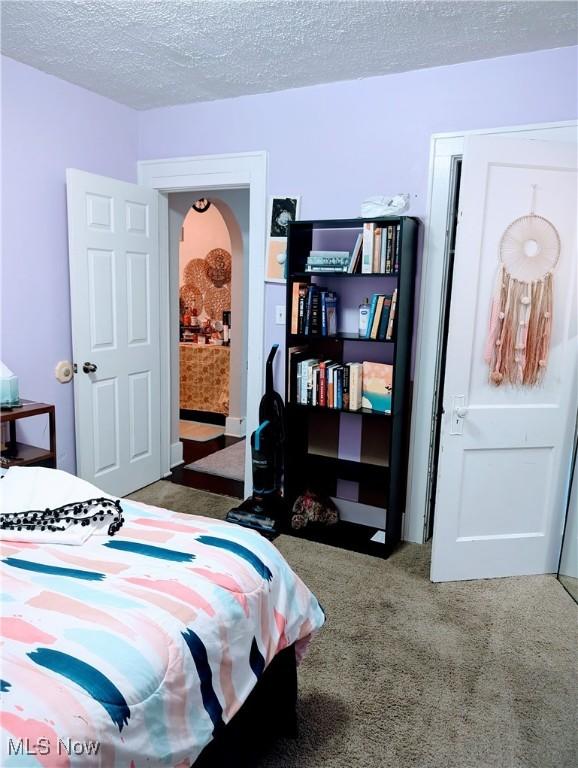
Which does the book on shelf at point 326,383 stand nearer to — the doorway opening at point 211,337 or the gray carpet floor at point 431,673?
the gray carpet floor at point 431,673

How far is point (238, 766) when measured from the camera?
144 centimetres

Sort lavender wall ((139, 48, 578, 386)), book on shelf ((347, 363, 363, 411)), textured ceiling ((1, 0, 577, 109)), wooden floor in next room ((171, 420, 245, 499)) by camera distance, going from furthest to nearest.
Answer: wooden floor in next room ((171, 420, 245, 499)), book on shelf ((347, 363, 363, 411)), lavender wall ((139, 48, 578, 386)), textured ceiling ((1, 0, 577, 109))

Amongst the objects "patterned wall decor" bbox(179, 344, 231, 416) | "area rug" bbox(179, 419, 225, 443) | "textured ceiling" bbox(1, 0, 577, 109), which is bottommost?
"area rug" bbox(179, 419, 225, 443)

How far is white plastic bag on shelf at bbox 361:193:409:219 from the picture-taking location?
285cm

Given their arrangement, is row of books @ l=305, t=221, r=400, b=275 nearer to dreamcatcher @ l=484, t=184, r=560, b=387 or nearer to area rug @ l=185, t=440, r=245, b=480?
dreamcatcher @ l=484, t=184, r=560, b=387

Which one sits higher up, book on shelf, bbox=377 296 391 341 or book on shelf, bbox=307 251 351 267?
book on shelf, bbox=307 251 351 267

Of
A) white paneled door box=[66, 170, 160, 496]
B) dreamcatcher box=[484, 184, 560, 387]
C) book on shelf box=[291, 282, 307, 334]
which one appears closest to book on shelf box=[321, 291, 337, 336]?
book on shelf box=[291, 282, 307, 334]

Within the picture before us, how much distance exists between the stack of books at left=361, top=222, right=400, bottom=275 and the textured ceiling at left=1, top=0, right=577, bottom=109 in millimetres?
819

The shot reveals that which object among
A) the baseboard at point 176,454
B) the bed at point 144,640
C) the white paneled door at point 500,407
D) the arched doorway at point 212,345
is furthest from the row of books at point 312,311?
the baseboard at point 176,454

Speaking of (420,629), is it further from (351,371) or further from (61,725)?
(61,725)

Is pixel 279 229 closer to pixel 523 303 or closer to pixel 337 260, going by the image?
pixel 337 260

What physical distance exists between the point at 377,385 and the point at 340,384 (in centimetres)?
21

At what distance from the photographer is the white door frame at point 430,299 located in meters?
2.77

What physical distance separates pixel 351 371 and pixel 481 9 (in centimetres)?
171
